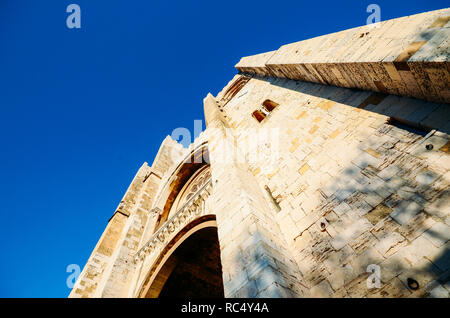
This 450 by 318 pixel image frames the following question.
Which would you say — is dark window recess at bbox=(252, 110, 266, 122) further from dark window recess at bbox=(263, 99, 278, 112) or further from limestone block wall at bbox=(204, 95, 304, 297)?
limestone block wall at bbox=(204, 95, 304, 297)

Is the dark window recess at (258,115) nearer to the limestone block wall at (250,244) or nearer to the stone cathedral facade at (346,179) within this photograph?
the stone cathedral facade at (346,179)

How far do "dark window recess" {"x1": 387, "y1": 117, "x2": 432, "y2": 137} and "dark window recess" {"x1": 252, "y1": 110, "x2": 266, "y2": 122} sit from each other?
14.2 ft

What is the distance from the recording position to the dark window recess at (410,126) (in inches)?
113

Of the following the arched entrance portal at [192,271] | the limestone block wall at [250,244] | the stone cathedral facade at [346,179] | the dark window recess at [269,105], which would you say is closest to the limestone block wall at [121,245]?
the stone cathedral facade at [346,179]

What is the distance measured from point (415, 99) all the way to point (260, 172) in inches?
120

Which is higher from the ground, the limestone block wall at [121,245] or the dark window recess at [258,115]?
the dark window recess at [258,115]

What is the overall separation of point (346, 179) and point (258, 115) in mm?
4790

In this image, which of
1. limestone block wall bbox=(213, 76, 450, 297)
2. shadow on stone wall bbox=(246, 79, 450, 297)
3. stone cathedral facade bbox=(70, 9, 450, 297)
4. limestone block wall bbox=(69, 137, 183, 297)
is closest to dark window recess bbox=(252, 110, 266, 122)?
stone cathedral facade bbox=(70, 9, 450, 297)

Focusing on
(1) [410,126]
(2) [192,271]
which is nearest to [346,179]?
(1) [410,126]

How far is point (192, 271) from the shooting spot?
6816mm

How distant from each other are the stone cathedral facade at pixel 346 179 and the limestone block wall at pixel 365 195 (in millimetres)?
12

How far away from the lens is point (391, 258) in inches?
88.8

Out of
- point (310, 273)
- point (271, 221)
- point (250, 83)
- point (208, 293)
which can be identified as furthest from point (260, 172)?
point (250, 83)

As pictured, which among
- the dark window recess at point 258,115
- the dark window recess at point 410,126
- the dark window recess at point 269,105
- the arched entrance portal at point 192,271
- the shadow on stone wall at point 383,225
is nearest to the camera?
the shadow on stone wall at point 383,225
